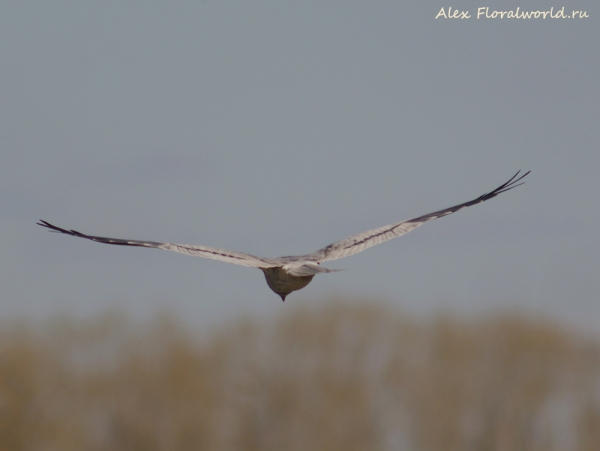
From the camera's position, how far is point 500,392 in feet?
134

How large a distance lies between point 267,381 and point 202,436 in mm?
3557

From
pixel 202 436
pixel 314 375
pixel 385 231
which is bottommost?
pixel 202 436

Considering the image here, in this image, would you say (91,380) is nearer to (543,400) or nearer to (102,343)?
(102,343)

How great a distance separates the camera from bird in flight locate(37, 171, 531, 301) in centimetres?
1397

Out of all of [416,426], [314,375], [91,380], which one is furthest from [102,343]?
[416,426]

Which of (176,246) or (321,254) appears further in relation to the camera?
(321,254)

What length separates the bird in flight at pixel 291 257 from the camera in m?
14.0

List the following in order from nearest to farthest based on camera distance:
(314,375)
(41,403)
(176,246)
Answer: (176,246), (41,403), (314,375)

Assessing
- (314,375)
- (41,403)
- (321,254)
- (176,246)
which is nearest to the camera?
(176,246)

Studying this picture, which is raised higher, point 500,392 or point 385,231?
point 385,231

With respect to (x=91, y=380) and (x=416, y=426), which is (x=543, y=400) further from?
(x=91, y=380)

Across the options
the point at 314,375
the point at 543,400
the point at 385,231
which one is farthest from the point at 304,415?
the point at 385,231

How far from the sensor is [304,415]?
39.1 meters

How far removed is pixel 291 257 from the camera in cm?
1484
